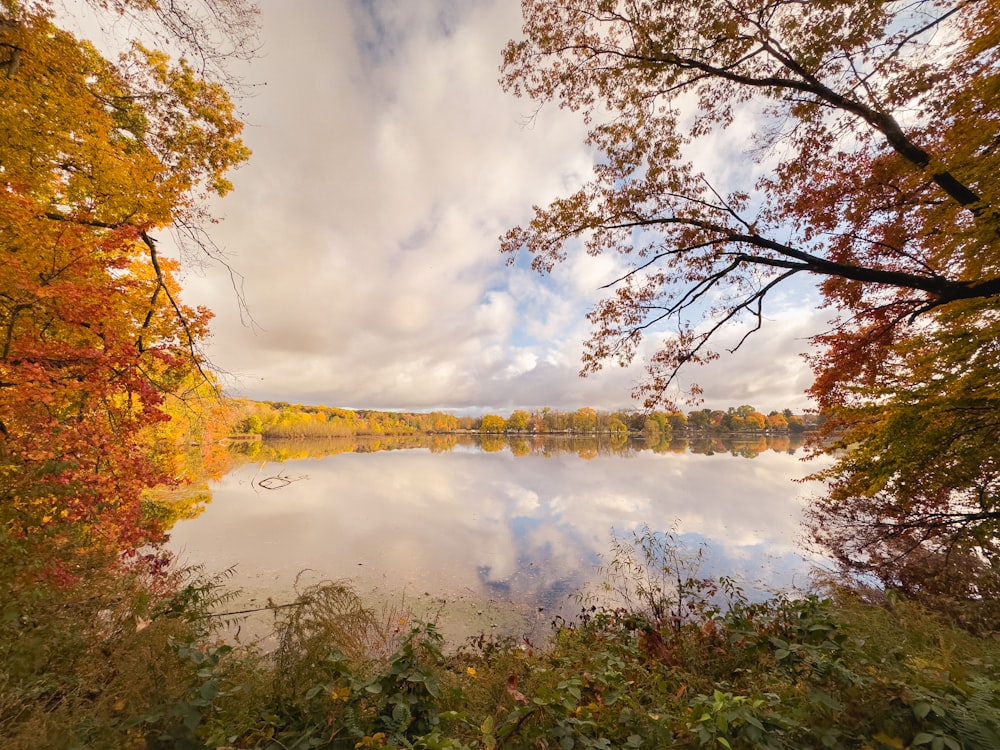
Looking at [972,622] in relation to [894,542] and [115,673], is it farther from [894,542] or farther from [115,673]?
[115,673]

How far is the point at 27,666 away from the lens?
280 centimetres

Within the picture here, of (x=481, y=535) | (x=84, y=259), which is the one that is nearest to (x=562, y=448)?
(x=481, y=535)

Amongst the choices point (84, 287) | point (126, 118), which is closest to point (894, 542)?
point (84, 287)

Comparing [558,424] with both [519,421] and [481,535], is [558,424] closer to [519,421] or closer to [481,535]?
[519,421]

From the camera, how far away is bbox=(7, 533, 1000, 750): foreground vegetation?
1892 mm

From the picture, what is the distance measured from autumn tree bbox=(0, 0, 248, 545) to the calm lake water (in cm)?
406

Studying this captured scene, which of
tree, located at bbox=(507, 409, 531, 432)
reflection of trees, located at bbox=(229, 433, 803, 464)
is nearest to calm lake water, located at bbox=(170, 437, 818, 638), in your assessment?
reflection of trees, located at bbox=(229, 433, 803, 464)

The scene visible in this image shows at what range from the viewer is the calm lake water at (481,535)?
8.71m

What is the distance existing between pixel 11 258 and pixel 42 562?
3.89 m

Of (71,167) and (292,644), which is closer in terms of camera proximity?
(292,644)

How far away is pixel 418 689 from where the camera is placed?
2.55 m

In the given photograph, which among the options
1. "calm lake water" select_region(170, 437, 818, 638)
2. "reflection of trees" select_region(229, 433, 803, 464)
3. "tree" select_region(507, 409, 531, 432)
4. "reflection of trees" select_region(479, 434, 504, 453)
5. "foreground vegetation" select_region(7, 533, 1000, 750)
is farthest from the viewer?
"tree" select_region(507, 409, 531, 432)

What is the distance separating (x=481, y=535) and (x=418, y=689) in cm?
1161

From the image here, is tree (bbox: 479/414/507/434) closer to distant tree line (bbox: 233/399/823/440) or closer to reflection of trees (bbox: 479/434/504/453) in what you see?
distant tree line (bbox: 233/399/823/440)
